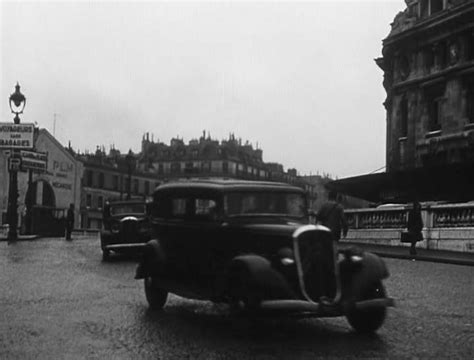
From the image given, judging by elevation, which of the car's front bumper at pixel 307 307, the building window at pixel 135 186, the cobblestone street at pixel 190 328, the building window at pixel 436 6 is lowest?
the cobblestone street at pixel 190 328

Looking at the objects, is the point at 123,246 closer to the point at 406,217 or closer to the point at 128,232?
the point at 128,232

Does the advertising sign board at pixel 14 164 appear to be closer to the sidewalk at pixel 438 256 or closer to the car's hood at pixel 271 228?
the sidewalk at pixel 438 256

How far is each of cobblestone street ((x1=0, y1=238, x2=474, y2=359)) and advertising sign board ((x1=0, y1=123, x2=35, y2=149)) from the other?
16.6m

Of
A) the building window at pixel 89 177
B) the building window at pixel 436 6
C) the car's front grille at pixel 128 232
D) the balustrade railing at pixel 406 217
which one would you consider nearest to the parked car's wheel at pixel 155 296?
the car's front grille at pixel 128 232

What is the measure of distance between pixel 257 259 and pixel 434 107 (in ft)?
104

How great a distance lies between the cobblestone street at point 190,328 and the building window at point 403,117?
26673mm

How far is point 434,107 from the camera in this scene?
1519 inches

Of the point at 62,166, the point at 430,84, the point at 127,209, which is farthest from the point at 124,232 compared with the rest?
the point at 62,166

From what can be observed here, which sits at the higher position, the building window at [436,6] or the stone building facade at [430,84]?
the building window at [436,6]

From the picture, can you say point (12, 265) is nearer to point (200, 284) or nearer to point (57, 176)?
point (200, 284)

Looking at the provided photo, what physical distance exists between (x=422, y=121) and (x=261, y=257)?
31.4 metres

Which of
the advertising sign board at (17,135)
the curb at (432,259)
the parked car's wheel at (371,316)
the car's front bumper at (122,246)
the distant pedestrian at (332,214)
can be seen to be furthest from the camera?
the advertising sign board at (17,135)

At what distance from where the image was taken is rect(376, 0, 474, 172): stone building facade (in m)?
35.7

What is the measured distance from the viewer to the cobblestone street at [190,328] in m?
7.70
